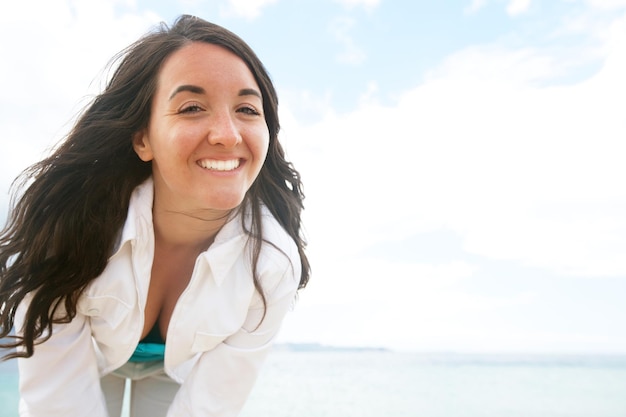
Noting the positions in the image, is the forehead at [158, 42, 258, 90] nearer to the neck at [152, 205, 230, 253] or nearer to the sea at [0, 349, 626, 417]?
the neck at [152, 205, 230, 253]

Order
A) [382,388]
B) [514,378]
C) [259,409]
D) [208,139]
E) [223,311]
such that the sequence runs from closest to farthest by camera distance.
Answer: [208,139] → [223,311] → [259,409] → [382,388] → [514,378]

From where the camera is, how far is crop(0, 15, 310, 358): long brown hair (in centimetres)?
172

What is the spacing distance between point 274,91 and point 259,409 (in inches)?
151

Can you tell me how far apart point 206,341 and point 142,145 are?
1.84 feet

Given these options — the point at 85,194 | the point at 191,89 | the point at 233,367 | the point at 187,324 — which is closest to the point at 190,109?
the point at 191,89

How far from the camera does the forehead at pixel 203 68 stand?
5.34 feet

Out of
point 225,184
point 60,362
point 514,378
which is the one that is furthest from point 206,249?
point 514,378

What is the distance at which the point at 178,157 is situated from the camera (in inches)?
64.0

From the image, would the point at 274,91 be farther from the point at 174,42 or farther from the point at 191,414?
the point at 191,414

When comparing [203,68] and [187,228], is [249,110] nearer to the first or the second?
[203,68]

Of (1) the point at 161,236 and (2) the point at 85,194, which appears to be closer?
(2) the point at 85,194

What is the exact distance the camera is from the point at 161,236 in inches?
75.5

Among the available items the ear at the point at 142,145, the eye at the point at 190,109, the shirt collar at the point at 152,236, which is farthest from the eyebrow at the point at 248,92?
the shirt collar at the point at 152,236

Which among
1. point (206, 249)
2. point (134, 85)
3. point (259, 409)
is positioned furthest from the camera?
point (259, 409)
